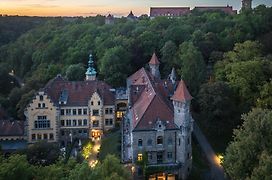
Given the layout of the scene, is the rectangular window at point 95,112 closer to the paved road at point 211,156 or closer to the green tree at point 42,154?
the green tree at point 42,154

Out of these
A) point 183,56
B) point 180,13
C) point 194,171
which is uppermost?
point 180,13

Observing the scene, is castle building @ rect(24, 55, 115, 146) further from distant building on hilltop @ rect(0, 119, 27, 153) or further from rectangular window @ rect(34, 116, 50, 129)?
distant building on hilltop @ rect(0, 119, 27, 153)

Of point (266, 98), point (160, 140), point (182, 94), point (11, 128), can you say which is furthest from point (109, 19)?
point (160, 140)

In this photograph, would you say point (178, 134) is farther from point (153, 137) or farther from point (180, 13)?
point (180, 13)

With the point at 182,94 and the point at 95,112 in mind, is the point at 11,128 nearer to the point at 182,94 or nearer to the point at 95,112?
the point at 95,112

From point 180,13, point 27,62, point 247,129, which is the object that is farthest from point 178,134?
point 180,13

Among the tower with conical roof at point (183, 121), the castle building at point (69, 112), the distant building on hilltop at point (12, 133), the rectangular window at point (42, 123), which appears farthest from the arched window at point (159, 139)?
the distant building on hilltop at point (12, 133)

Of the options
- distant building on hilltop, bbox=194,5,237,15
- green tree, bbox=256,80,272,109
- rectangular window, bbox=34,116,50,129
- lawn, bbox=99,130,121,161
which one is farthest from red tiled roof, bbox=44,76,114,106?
distant building on hilltop, bbox=194,5,237,15
